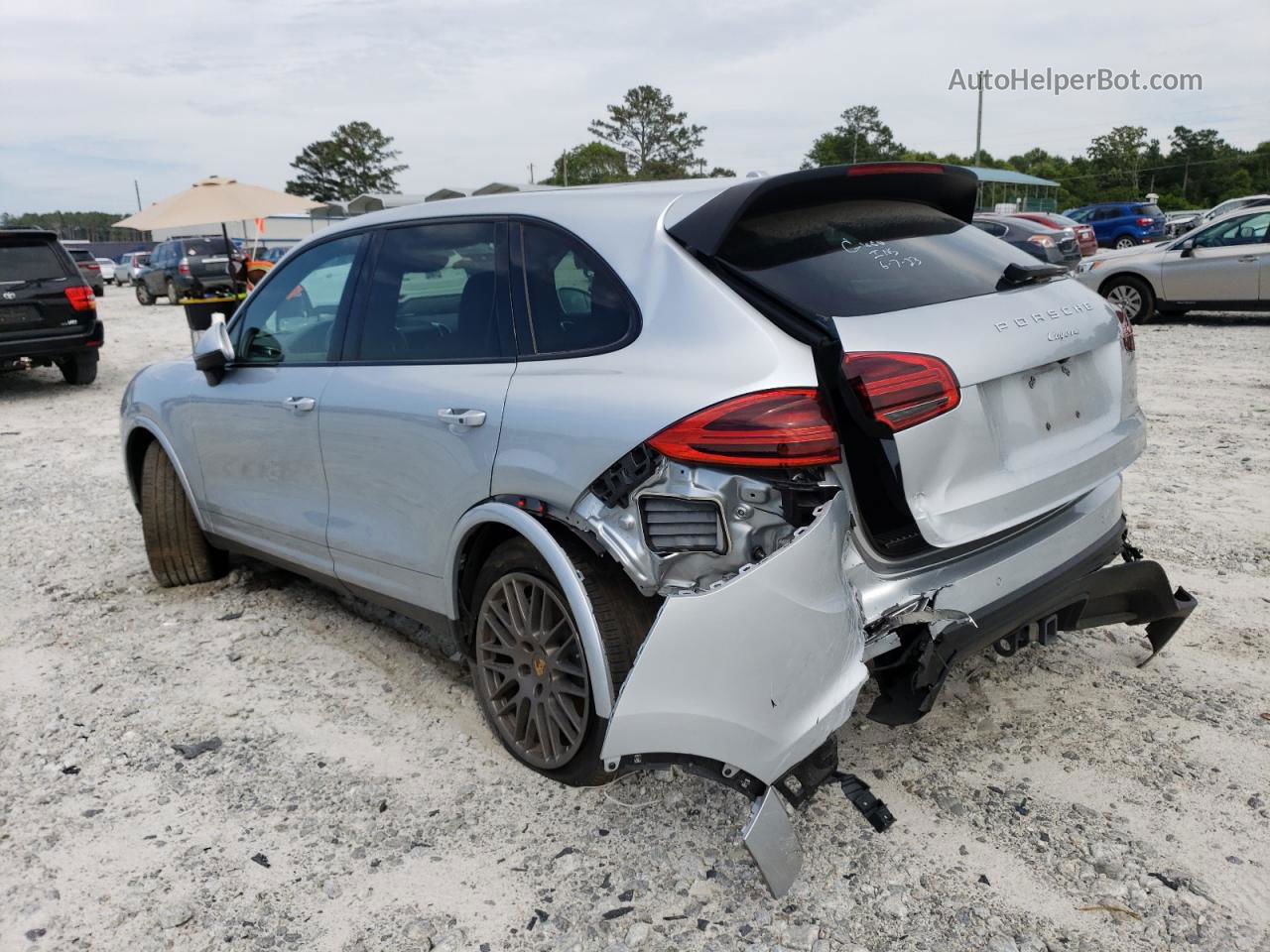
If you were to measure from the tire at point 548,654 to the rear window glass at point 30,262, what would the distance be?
10.5 meters

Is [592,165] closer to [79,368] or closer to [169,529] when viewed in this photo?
[79,368]

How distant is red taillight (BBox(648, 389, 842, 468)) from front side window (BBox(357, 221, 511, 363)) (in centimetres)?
91

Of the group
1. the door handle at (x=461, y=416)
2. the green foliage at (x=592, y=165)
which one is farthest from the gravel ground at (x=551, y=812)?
Result: the green foliage at (x=592, y=165)

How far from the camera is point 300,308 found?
12.8 feet

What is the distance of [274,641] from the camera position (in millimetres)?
4137

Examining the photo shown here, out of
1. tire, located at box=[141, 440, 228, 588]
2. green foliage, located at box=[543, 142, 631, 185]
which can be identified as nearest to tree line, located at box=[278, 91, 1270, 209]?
green foliage, located at box=[543, 142, 631, 185]

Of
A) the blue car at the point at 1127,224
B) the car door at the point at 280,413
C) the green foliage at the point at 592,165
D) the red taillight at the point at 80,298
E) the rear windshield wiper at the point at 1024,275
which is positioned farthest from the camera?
the green foliage at the point at 592,165

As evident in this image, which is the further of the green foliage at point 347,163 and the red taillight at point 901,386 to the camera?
the green foliage at point 347,163

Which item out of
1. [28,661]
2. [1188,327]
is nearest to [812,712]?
[28,661]

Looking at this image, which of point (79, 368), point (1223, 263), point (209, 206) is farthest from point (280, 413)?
point (209, 206)

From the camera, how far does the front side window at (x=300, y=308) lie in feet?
12.1

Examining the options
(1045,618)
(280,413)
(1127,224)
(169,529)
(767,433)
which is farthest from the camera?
(1127,224)

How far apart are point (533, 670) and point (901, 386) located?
1.35 metres

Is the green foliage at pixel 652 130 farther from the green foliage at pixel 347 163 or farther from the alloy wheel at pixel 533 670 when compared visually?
the alloy wheel at pixel 533 670
